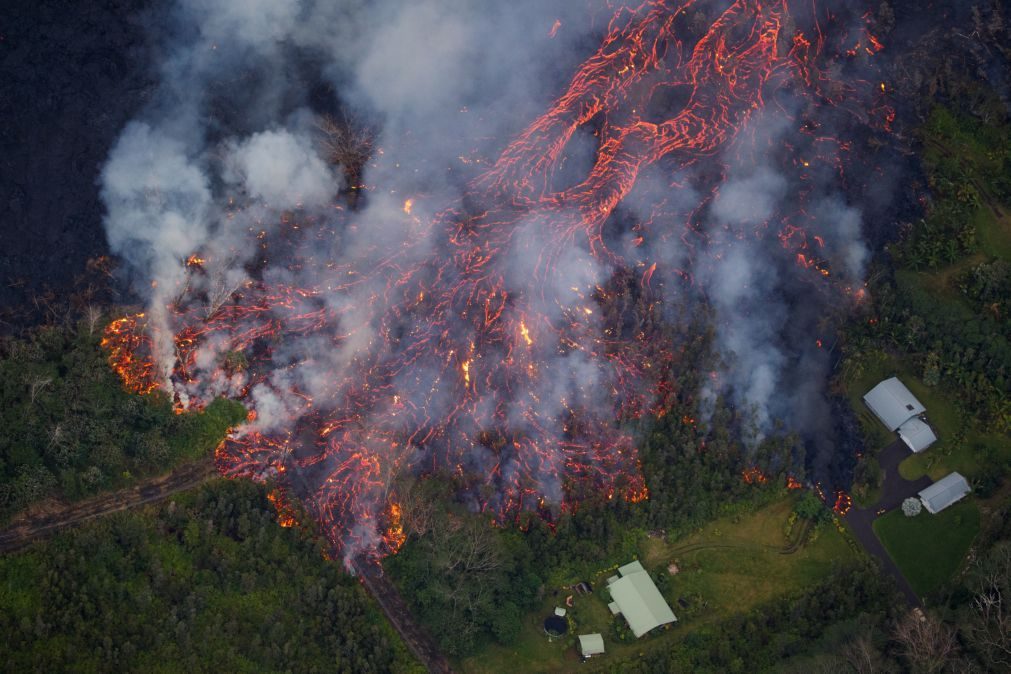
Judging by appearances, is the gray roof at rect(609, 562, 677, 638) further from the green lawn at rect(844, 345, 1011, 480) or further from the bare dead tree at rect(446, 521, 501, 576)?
the green lawn at rect(844, 345, 1011, 480)

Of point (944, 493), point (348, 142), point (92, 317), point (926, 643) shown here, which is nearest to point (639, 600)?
point (926, 643)

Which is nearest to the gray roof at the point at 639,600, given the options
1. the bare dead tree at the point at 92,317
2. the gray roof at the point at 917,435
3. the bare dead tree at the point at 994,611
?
the bare dead tree at the point at 994,611

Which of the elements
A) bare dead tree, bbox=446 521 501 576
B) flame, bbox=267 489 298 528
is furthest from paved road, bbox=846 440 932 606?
flame, bbox=267 489 298 528

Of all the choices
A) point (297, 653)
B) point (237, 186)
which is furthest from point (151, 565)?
point (237, 186)

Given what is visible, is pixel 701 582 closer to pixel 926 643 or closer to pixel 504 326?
pixel 926 643

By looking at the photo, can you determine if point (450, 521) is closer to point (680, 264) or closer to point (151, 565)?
point (151, 565)

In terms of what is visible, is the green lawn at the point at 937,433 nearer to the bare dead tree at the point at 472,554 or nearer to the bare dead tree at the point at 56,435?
the bare dead tree at the point at 472,554
